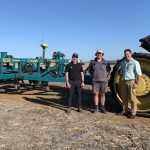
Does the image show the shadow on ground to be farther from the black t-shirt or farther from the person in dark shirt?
the black t-shirt

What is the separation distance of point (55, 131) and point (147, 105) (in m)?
2.41

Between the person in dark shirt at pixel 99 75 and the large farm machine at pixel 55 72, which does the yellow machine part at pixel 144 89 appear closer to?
the large farm machine at pixel 55 72

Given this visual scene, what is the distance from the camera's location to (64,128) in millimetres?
6887

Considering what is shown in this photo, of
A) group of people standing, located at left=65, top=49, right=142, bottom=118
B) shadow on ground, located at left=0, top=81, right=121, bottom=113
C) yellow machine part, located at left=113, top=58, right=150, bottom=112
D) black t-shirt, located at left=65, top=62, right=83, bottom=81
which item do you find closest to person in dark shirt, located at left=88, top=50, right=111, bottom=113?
group of people standing, located at left=65, top=49, right=142, bottom=118

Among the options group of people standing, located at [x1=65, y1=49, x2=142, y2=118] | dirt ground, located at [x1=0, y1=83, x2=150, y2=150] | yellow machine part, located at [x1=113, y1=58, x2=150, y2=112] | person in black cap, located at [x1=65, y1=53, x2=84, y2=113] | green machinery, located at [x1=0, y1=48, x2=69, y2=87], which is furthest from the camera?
green machinery, located at [x1=0, y1=48, x2=69, y2=87]

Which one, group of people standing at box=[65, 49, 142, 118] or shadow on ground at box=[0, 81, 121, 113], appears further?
shadow on ground at box=[0, 81, 121, 113]

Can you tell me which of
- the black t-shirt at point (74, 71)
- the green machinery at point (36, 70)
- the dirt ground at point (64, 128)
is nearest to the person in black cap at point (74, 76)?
the black t-shirt at point (74, 71)

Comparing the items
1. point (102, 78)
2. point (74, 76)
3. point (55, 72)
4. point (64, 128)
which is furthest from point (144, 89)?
point (55, 72)

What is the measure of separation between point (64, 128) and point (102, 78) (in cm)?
190

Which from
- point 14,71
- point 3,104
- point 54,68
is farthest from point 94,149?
point 14,71

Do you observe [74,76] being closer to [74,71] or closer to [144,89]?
[74,71]

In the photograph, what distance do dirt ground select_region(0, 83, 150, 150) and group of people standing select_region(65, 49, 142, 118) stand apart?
0.30 m

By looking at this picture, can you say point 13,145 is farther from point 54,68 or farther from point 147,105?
point 54,68

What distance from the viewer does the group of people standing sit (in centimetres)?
776
